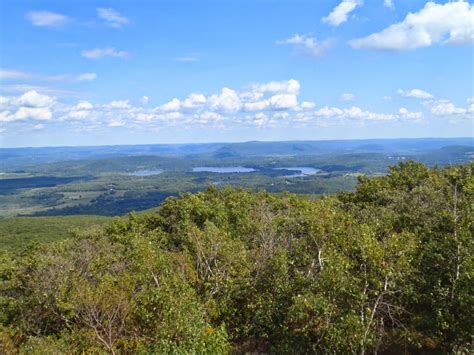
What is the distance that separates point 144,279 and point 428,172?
111ft

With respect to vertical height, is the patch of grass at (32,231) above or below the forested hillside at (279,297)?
below

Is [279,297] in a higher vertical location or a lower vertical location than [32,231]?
higher

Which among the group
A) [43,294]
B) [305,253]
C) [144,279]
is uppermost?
[305,253]

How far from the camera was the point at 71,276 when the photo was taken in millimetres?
20422

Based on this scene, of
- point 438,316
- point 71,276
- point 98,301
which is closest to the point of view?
point 438,316

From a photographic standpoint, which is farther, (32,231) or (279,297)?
(32,231)

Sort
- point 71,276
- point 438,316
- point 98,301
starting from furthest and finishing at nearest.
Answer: point 71,276
point 98,301
point 438,316

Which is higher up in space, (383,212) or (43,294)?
(383,212)

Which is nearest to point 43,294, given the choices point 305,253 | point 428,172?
point 305,253

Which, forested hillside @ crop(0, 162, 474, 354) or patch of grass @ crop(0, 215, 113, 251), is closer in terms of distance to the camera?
forested hillside @ crop(0, 162, 474, 354)

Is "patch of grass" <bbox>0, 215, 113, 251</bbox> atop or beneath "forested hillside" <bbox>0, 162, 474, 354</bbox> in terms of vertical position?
beneath

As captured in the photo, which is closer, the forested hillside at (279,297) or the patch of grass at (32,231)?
the forested hillside at (279,297)

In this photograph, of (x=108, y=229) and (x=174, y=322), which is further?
(x=108, y=229)

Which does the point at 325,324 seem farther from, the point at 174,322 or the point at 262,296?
the point at 174,322
